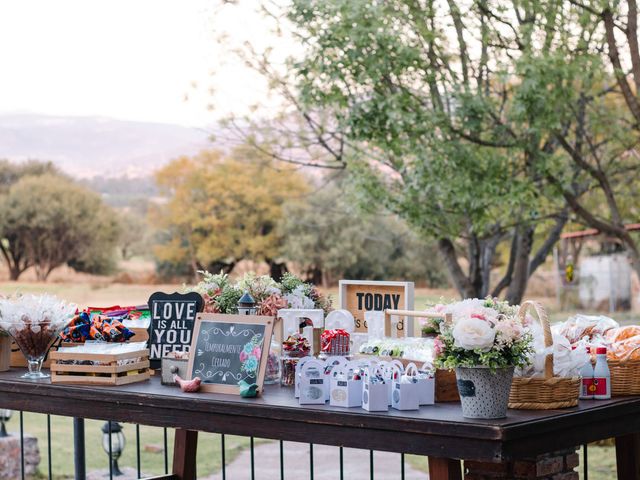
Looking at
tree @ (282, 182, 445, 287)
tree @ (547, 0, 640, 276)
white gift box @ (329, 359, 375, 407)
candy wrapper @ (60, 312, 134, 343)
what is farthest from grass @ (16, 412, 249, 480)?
tree @ (282, 182, 445, 287)

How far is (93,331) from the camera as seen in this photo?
9.90 feet

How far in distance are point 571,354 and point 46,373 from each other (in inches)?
67.6

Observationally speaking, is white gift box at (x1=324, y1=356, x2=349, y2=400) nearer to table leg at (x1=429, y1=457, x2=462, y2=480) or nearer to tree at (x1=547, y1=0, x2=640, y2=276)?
table leg at (x1=429, y1=457, x2=462, y2=480)

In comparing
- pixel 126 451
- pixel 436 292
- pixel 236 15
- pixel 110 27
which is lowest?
pixel 126 451

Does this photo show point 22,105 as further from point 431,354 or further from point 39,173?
point 431,354

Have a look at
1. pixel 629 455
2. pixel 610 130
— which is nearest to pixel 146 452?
pixel 610 130

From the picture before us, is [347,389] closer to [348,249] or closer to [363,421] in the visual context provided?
[363,421]

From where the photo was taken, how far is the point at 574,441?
90.4 inches

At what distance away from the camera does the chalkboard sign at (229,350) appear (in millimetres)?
2613

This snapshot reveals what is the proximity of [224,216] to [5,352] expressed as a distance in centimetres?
2377

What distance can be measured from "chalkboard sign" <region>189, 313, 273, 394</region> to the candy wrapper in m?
0.42

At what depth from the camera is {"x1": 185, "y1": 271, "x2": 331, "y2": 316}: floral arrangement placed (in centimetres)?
296

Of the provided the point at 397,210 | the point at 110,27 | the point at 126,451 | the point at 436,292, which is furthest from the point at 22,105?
the point at 397,210

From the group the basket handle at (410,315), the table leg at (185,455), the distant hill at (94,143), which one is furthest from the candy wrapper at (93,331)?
the distant hill at (94,143)
